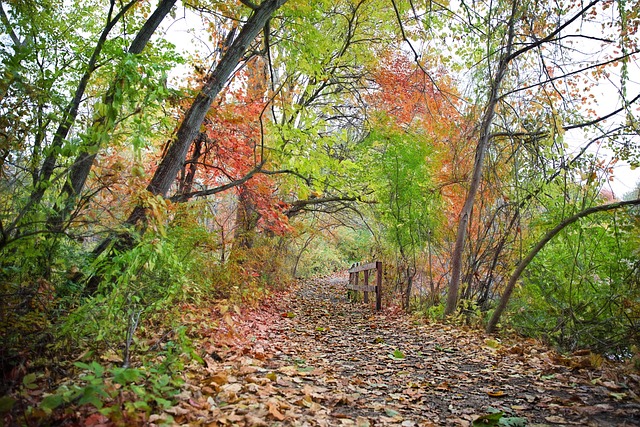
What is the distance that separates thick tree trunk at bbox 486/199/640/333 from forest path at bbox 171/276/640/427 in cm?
40

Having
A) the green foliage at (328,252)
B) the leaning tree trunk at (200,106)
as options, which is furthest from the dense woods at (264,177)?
the green foliage at (328,252)

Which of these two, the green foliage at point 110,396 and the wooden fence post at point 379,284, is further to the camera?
the wooden fence post at point 379,284

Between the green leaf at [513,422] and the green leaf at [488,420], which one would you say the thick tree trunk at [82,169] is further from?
the green leaf at [513,422]

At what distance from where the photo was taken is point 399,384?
391cm

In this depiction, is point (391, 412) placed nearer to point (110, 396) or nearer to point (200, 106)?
point (110, 396)

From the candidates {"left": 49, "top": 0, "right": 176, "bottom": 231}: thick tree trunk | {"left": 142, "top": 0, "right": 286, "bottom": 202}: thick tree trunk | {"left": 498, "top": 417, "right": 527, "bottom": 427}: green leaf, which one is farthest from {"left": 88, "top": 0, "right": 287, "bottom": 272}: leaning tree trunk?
{"left": 498, "top": 417, "right": 527, "bottom": 427}: green leaf

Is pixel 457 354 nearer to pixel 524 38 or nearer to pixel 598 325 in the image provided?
pixel 598 325

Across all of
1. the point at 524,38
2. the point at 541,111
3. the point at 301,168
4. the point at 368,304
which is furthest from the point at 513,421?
the point at 368,304

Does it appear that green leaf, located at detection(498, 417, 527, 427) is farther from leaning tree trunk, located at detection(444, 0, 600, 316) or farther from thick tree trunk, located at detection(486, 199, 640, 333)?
leaning tree trunk, located at detection(444, 0, 600, 316)

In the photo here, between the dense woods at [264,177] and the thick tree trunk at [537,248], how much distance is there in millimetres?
32

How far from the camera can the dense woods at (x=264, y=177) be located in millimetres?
3145

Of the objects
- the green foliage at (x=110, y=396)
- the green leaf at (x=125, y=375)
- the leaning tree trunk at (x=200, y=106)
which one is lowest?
the green foliage at (x=110, y=396)

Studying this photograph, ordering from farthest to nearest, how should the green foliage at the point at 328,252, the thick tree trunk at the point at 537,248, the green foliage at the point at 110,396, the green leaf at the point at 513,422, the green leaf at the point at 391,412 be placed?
the green foliage at the point at 328,252
the thick tree trunk at the point at 537,248
the green leaf at the point at 391,412
the green leaf at the point at 513,422
the green foliage at the point at 110,396

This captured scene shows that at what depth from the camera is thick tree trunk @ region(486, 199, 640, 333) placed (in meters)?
4.30
